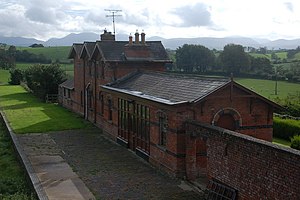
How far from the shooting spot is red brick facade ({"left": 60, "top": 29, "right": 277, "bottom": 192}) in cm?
1650

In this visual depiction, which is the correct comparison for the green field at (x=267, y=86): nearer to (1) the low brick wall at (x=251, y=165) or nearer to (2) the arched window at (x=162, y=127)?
(2) the arched window at (x=162, y=127)

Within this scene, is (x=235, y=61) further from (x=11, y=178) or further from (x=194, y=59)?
(x=11, y=178)

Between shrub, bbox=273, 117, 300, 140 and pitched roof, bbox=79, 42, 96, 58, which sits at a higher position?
pitched roof, bbox=79, 42, 96, 58

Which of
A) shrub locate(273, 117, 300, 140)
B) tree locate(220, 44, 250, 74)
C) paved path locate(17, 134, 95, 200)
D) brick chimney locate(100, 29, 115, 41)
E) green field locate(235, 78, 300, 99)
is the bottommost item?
→ paved path locate(17, 134, 95, 200)

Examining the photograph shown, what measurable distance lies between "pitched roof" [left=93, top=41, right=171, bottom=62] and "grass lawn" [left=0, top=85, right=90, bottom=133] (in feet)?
19.7

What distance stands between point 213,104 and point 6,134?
17044 mm

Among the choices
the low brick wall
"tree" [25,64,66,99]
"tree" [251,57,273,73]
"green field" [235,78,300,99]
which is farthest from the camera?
"tree" [251,57,273,73]

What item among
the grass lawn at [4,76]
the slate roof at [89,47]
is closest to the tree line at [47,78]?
the slate roof at [89,47]

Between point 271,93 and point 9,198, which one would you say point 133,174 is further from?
point 271,93

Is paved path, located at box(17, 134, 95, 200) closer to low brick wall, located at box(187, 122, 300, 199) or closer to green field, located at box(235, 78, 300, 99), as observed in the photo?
low brick wall, located at box(187, 122, 300, 199)

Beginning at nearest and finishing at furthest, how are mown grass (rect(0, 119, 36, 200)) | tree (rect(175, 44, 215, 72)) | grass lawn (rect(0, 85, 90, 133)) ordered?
mown grass (rect(0, 119, 36, 200)) → grass lawn (rect(0, 85, 90, 133)) → tree (rect(175, 44, 215, 72))

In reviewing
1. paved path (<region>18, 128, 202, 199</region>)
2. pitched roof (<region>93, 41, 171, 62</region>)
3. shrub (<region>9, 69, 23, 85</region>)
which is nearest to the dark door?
paved path (<region>18, 128, 202, 199</region>)

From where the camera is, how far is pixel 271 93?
51.8 metres

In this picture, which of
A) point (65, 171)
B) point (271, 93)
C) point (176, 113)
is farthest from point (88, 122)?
point (271, 93)
